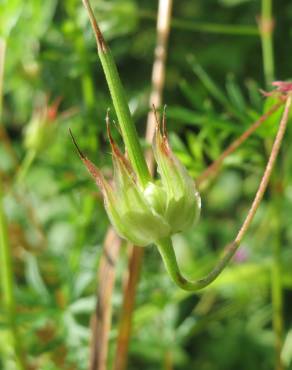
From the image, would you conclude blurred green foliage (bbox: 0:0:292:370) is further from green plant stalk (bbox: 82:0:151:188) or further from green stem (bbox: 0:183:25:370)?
green plant stalk (bbox: 82:0:151:188)

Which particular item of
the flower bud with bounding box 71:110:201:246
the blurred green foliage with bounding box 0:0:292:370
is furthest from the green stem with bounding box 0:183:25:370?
the flower bud with bounding box 71:110:201:246

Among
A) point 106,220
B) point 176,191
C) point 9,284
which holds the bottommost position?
point 106,220

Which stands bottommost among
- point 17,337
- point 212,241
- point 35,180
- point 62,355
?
point 212,241

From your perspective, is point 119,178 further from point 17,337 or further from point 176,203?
point 17,337

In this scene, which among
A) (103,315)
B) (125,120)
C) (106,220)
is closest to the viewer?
(125,120)

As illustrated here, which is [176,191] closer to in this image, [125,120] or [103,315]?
[125,120]

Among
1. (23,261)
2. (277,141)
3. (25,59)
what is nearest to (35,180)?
(23,261)

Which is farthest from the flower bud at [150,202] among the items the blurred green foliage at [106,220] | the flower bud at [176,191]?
the blurred green foliage at [106,220]

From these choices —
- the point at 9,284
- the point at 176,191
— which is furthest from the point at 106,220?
the point at 176,191

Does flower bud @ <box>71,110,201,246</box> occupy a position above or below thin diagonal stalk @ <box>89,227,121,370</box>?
above
